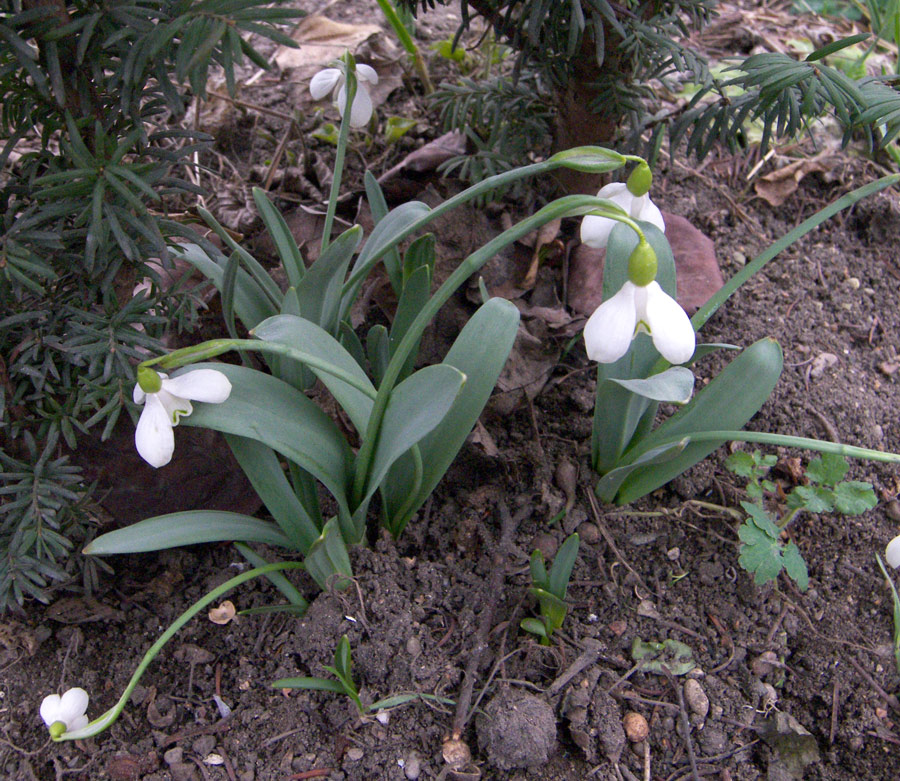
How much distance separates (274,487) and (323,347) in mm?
251

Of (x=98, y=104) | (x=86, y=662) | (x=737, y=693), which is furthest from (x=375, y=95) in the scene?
(x=737, y=693)

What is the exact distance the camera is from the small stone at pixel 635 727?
4.04 ft

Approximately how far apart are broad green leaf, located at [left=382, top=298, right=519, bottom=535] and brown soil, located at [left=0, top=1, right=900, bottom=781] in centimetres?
21

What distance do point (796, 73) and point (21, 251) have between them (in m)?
1.23

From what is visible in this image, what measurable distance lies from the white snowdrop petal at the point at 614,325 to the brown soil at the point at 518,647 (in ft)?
1.95

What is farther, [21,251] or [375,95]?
[375,95]

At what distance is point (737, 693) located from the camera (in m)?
1.30

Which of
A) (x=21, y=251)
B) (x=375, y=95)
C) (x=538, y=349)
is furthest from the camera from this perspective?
(x=375, y=95)

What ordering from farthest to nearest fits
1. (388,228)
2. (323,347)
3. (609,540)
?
(609,540), (388,228), (323,347)

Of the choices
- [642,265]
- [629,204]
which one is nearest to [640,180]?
[629,204]

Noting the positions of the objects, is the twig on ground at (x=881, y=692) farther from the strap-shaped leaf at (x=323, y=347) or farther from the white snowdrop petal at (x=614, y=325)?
the strap-shaped leaf at (x=323, y=347)

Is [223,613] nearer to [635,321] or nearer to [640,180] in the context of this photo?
[635,321]

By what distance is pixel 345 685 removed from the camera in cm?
116

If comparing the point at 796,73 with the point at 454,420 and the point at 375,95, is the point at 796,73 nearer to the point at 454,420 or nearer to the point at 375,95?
the point at 454,420
